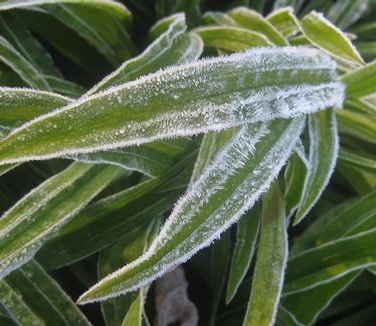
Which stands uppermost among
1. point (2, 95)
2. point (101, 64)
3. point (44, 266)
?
point (2, 95)

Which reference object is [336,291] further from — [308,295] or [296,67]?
[296,67]

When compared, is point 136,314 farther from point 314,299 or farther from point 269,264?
point 314,299

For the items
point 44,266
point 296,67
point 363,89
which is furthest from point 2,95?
point 363,89

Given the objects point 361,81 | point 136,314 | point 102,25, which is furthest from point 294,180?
point 102,25

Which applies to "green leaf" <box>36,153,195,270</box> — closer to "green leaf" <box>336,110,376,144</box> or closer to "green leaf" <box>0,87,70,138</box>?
"green leaf" <box>0,87,70,138</box>

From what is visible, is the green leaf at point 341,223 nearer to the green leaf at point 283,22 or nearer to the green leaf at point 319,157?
the green leaf at point 319,157

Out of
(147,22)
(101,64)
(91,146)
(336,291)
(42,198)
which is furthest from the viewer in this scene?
(147,22)

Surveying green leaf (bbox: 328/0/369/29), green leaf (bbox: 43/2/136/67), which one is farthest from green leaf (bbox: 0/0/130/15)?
green leaf (bbox: 328/0/369/29)
